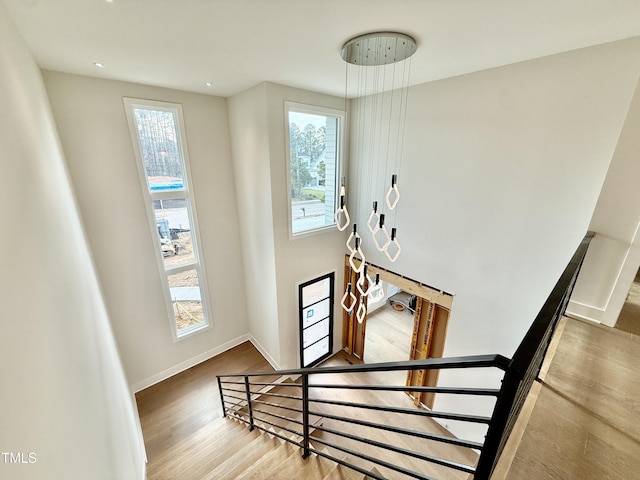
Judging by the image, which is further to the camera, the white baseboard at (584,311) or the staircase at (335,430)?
the white baseboard at (584,311)

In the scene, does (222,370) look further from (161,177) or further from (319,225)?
(161,177)

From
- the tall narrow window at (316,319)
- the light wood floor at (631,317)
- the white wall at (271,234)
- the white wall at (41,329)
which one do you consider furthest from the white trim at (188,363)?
the light wood floor at (631,317)

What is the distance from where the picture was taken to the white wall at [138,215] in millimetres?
3254

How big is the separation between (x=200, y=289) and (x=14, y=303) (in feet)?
13.3

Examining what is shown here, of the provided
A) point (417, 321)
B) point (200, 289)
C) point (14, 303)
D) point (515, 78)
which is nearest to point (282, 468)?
point (14, 303)

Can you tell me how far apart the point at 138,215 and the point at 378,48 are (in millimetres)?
3805

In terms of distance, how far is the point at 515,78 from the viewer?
8.99 feet

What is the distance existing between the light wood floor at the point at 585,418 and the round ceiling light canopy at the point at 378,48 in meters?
2.73

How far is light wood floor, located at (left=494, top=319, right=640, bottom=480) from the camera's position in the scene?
1154 millimetres

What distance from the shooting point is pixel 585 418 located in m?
1.39

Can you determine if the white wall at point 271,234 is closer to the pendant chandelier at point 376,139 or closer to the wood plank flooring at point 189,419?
the pendant chandelier at point 376,139

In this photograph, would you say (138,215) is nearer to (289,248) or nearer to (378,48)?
(289,248)

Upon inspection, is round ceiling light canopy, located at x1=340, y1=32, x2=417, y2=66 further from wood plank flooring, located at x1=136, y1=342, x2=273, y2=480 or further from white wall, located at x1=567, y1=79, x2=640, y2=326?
wood plank flooring, located at x1=136, y1=342, x2=273, y2=480

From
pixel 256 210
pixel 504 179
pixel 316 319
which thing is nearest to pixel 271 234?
pixel 256 210
